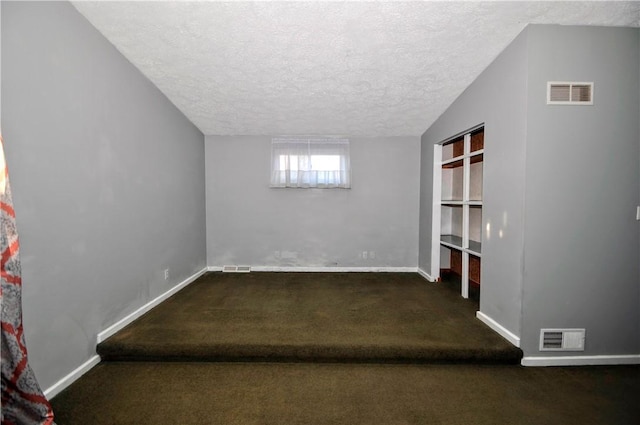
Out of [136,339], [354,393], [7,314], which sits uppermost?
[7,314]

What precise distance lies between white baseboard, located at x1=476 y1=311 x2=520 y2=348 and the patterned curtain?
123 inches

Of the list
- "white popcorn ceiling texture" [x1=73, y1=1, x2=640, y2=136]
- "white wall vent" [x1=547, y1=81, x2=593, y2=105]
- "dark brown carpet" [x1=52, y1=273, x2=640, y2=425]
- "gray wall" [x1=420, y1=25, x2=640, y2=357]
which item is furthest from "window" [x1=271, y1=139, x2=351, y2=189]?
"white wall vent" [x1=547, y1=81, x2=593, y2=105]

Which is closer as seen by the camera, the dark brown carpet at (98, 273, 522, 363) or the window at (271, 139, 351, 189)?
the dark brown carpet at (98, 273, 522, 363)

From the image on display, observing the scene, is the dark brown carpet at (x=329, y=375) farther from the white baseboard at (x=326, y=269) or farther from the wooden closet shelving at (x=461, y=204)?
the white baseboard at (x=326, y=269)

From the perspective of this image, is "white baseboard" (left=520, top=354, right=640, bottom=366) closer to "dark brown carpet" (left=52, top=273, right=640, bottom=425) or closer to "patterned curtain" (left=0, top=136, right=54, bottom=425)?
"dark brown carpet" (left=52, top=273, right=640, bottom=425)

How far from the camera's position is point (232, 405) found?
1.66m

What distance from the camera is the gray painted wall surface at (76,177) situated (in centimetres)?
159

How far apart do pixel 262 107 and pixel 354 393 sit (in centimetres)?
320

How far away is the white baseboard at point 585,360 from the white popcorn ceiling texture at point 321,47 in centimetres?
255

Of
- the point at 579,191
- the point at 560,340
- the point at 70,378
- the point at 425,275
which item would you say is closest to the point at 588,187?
the point at 579,191

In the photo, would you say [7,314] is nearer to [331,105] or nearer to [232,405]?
[232,405]

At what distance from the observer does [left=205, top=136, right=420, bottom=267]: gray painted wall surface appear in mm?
4301

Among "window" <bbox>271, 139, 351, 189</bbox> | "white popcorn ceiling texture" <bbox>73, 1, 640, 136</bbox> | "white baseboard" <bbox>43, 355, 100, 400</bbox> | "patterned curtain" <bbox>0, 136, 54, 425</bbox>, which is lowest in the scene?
"white baseboard" <bbox>43, 355, 100, 400</bbox>

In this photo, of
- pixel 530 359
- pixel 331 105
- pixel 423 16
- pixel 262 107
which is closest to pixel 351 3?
pixel 423 16
